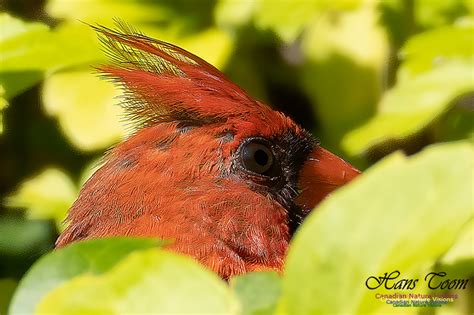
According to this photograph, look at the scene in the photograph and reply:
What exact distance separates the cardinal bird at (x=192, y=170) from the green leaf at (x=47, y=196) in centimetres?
36

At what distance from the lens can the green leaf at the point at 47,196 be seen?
1.88 metres

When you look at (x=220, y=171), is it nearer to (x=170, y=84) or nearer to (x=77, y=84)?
(x=170, y=84)

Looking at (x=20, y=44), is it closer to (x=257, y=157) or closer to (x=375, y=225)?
(x=257, y=157)

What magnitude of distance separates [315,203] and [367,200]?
1.02 m

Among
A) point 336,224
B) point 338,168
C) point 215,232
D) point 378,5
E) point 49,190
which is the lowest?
point 49,190

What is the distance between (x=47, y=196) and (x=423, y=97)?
0.87 metres

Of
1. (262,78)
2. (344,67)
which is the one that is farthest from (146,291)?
(262,78)

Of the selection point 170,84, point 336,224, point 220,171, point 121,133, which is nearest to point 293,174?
point 220,171

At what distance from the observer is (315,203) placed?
165cm

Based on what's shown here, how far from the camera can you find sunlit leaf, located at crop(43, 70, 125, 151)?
1.97 metres

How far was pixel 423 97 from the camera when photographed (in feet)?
5.30

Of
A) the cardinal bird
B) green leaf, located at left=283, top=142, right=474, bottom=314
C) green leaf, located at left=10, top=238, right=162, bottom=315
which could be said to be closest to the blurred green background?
the cardinal bird

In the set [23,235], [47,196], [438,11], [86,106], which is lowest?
[23,235]

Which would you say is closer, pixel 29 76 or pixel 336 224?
pixel 336 224
